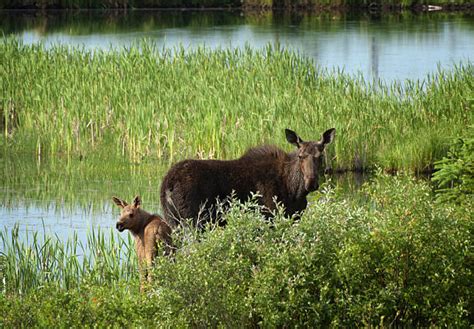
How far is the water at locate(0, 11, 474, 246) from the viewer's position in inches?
590

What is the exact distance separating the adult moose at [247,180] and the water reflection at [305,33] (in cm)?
1588

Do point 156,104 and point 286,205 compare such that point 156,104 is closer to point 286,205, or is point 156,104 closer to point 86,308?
point 286,205

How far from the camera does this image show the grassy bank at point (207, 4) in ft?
173

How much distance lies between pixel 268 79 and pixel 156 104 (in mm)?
2254

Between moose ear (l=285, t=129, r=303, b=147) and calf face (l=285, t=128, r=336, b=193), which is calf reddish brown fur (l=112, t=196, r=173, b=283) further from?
moose ear (l=285, t=129, r=303, b=147)

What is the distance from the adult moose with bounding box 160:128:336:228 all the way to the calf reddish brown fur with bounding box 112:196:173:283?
0.73 m

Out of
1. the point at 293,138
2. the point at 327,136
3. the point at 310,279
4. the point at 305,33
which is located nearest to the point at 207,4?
the point at 305,33

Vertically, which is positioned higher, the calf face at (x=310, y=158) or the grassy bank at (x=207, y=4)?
the calf face at (x=310, y=158)

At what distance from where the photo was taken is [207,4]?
5572cm

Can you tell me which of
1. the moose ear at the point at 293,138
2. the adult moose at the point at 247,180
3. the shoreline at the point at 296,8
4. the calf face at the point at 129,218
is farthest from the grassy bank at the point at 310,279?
the shoreline at the point at 296,8

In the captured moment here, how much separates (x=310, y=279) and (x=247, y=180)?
320 cm

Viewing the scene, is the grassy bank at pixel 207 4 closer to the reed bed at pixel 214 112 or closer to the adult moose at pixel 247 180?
the reed bed at pixel 214 112

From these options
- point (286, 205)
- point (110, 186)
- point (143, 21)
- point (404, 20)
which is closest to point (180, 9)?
point (143, 21)

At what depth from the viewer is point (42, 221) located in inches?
539
